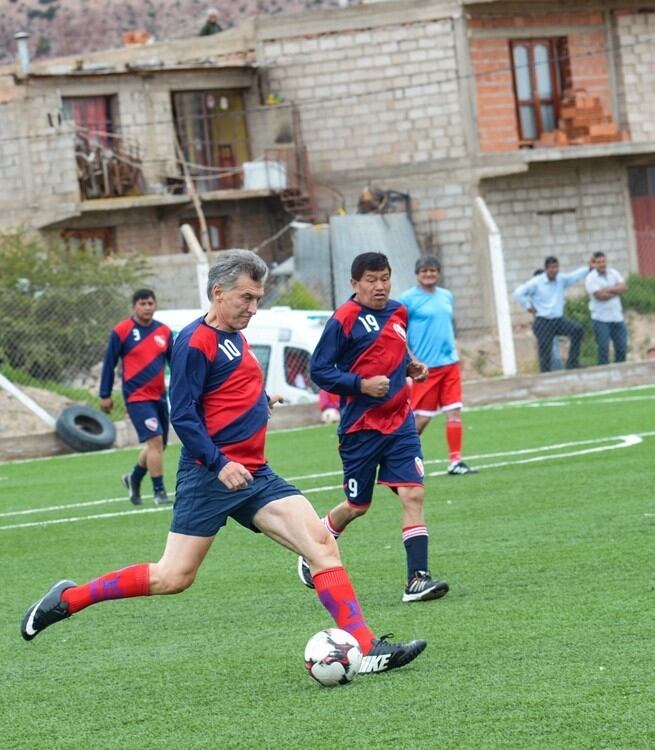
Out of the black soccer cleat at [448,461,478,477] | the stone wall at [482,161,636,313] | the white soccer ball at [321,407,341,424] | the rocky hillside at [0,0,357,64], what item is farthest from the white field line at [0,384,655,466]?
the rocky hillside at [0,0,357,64]

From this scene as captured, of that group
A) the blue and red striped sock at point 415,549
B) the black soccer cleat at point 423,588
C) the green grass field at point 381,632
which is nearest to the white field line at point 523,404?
the green grass field at point 381,632

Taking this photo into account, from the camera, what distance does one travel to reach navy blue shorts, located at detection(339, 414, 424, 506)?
29.1ft

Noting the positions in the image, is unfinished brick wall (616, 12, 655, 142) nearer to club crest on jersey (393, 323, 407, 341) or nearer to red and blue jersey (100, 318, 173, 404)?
red and blue jersey (100, 318, 173, 404)

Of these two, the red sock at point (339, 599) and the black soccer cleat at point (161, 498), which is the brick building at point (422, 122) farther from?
the red sock at point (339, 599)

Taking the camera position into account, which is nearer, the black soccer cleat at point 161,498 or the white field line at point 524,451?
the black soccer cleat at point 161,498

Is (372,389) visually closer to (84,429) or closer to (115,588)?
(115,588)

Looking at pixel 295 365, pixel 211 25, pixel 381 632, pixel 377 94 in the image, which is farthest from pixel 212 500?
pixel 211 25

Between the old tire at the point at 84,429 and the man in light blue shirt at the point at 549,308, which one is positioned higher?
the man in light blue shirt at the point at 549,308

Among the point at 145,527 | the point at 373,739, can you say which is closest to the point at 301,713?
the point at 373,739

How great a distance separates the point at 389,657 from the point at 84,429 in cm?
1624

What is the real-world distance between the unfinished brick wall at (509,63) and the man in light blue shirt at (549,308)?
1296 cm

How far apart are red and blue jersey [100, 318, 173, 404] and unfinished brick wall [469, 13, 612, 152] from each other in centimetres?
2356

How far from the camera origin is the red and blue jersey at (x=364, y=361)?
889 cm

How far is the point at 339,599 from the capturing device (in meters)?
6.82
